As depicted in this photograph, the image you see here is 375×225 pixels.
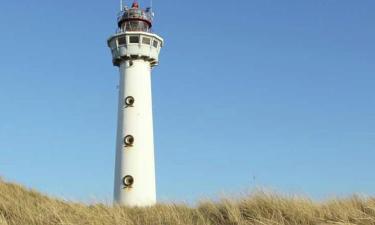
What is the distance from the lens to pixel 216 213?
27.6 feet

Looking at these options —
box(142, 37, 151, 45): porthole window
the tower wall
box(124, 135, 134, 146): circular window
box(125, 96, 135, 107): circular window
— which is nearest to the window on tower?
box(142, 37, 151, 45): porthole window

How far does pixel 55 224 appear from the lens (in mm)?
8094

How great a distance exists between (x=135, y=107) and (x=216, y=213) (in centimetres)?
1843

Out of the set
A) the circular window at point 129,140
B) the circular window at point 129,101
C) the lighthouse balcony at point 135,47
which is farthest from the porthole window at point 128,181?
the lighthouse balcony at point 135,47

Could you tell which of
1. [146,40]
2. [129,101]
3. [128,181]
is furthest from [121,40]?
[128,181]

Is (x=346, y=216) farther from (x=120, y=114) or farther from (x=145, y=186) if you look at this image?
(x=120, y=114)

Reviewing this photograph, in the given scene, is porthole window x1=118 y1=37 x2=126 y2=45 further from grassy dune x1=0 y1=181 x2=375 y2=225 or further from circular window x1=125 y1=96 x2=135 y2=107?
grassy dune x1=0 y1=181 x2=375 y2=225

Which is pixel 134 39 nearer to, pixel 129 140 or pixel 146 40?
pixel 146 40

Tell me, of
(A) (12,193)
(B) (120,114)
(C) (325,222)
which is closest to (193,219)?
(C) (325,222)

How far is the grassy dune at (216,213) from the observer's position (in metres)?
7.76

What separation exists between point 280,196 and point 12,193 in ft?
19.4

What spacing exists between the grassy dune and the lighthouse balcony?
19058 millimetres

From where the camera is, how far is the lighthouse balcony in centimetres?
2788

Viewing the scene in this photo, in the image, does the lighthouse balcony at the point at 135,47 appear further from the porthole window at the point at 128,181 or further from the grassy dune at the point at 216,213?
the grassy dune at the point at 216,213
